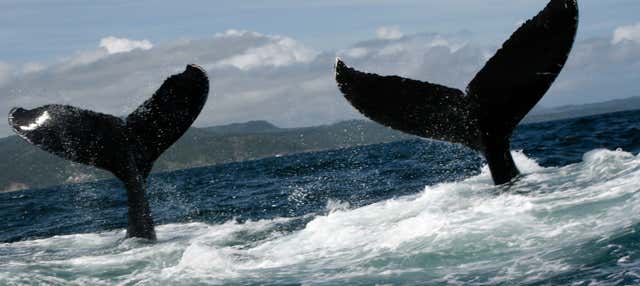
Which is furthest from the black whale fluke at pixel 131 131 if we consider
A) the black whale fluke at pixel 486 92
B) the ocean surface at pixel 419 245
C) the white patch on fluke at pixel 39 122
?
the black whale fluke at pixel 486 92

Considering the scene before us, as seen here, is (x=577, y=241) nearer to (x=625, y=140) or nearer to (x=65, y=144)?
(x=65, y=144)

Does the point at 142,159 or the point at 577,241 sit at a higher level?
the point at 142,159

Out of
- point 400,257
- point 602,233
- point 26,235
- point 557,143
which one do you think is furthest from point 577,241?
point 557,143

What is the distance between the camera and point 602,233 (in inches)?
307

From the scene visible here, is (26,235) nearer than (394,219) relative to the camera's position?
Result: No

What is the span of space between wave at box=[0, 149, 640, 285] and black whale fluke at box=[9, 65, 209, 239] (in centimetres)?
95

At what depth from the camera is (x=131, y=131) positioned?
11516mm

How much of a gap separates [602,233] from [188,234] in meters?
7.42

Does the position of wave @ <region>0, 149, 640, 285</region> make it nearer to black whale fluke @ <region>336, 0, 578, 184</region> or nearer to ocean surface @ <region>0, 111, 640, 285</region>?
ocean surface @ <region>0, 111, 640, 285</region>

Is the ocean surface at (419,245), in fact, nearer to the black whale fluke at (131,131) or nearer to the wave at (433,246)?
the wave at (433,246)

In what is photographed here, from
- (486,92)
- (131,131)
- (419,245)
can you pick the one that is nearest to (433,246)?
(419,245)

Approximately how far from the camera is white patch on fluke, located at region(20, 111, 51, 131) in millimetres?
10352

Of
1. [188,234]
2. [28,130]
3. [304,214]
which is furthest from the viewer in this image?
[304,214]

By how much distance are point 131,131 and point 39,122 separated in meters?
1.41
